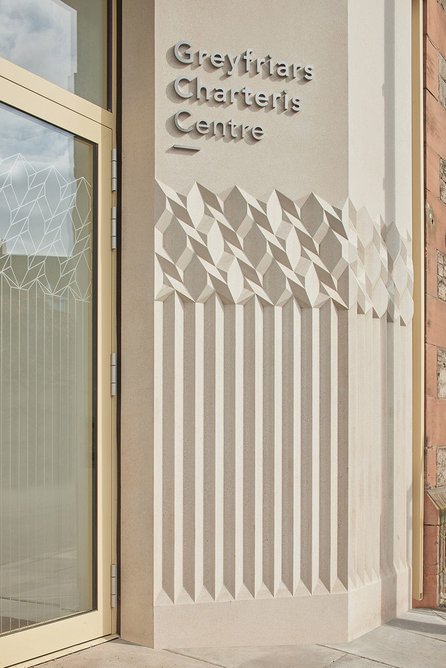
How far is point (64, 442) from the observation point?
443cm

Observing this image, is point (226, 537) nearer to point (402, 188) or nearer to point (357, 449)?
point (357, 449)

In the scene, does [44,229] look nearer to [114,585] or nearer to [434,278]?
[114,585]

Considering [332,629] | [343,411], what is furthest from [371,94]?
[332,629]

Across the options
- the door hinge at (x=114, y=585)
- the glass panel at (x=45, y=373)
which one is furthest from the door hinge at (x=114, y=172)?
the door hinge at (x=114, y=585)

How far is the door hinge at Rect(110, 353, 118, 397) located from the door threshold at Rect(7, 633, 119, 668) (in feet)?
4.37

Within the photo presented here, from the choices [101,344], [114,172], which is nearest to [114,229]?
[114,172]

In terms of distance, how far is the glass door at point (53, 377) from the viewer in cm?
414

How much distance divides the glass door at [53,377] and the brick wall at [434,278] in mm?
2245

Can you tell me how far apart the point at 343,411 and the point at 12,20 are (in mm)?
2756

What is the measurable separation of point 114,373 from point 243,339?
2.45 feet

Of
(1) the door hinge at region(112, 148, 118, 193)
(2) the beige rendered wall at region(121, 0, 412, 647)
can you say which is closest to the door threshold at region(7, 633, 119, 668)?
(2) the beige rendered wall at region(121, 0, 412, 647)

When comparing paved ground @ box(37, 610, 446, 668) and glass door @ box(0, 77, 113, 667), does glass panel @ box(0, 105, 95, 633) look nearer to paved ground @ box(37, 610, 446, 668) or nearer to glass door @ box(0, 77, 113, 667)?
glass door @ box(0, 77, 113, 667)

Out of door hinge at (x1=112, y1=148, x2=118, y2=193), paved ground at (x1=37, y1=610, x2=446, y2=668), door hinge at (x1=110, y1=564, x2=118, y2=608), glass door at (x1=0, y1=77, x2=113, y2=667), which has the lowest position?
paved ground at (x1=37, y1=610, x2=446, y2=668)

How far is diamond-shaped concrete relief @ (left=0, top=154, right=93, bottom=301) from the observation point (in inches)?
164
